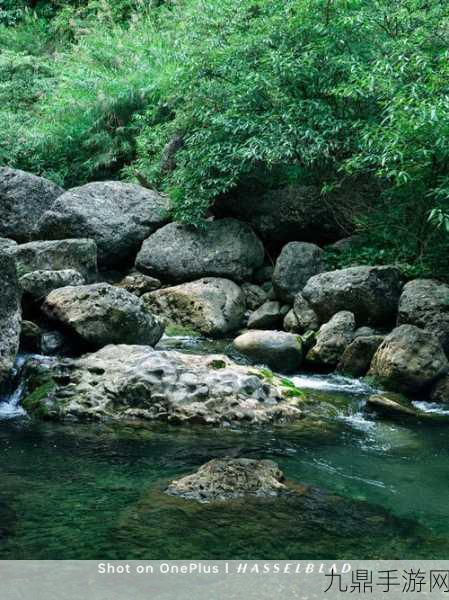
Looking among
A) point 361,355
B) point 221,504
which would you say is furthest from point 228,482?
point 361,355

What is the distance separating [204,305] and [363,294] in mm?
3118

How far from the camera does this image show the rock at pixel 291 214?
44.8 feet

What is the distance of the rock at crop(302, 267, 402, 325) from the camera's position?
10.5m

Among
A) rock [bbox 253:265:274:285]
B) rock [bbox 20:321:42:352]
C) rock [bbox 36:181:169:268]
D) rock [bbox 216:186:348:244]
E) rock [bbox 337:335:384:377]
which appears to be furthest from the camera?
rock [bbox 253:265:274:285]

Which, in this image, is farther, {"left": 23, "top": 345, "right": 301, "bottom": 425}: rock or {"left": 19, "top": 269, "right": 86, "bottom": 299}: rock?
{"left": 19, "top": 269, "right": 86, "bottom": 299}: rock

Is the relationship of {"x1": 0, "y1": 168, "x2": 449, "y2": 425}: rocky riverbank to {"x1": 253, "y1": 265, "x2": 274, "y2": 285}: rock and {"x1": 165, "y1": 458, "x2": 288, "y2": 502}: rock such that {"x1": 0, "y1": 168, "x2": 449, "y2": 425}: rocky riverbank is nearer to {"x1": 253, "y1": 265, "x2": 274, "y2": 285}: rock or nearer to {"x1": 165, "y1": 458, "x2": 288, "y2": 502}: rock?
{"x1": 253, "y1": 265, "x2": 274, "y2": 285}: rock

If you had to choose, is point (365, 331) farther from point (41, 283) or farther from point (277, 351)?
point (41, 283)

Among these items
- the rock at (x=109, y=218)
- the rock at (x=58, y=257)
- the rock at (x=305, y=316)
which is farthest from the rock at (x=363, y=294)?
the rock at (x=109, y=218)

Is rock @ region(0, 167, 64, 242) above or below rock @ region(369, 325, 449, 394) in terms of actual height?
above

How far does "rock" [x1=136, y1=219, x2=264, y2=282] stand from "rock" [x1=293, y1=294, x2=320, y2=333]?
7.33ft

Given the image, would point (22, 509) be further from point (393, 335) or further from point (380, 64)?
point (380, 64)

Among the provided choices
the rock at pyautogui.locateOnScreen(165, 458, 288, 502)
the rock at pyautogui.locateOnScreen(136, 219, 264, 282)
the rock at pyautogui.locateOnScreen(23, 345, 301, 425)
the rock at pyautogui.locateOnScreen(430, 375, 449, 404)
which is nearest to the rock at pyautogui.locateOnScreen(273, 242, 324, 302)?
the rock at pyautogui.locateOnScreen(136, 219, 264, 282)

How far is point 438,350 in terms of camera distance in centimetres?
855

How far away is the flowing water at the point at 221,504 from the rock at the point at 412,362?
99 cm
